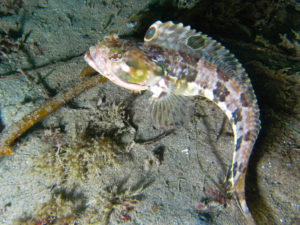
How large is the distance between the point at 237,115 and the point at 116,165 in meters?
2.32

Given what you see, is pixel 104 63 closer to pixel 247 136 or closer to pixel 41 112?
pixel 41 112

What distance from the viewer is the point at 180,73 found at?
10.6 ft

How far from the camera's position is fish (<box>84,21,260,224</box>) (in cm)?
284

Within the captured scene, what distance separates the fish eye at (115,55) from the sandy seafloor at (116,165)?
3.20 feet

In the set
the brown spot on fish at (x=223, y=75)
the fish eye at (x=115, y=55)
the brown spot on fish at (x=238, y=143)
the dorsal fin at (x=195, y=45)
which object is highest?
the dorsal fin at (x=195, y=45)

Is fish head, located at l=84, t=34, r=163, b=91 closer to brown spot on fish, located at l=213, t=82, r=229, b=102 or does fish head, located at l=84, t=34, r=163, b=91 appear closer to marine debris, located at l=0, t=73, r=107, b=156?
marine debris, located at l=0, t=73, r=107, b=156

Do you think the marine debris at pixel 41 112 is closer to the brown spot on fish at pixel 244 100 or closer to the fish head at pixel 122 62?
the fish head at pixel 122 62

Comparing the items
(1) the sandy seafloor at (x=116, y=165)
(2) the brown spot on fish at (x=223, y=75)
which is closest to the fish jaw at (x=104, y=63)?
(1) the sandy seafloor at (x=116, y=165)

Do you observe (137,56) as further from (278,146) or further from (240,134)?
(278,146)

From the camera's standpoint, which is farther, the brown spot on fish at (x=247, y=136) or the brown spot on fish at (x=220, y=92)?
the brown spot on fish at (x=220, y=92)

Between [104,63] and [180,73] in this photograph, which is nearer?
[104,63]

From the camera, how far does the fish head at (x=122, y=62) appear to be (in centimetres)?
300

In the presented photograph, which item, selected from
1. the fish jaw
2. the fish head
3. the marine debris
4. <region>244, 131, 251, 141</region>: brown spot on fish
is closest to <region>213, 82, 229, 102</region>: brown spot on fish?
<region>244, 131, 251, 141</region>: brown spot on fish

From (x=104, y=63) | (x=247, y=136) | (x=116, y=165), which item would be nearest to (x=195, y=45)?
(x=104, y=63)
